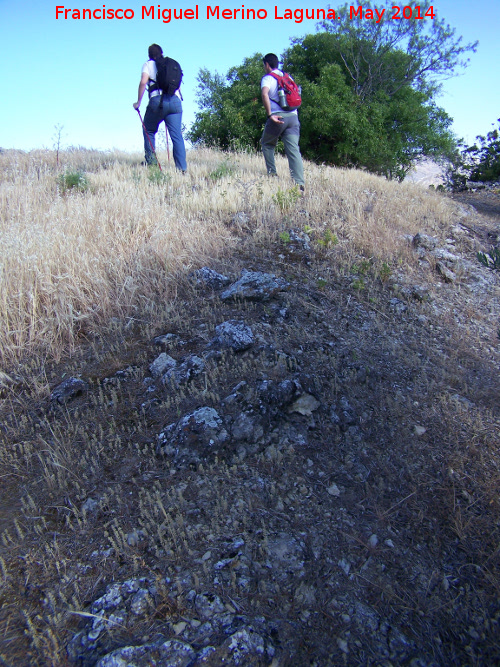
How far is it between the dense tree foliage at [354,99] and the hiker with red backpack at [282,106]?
24.0 feet

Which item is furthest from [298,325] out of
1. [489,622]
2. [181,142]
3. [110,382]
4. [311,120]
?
[311,120]

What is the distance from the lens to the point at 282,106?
6.32 metres

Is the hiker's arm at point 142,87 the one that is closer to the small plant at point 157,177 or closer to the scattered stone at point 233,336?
the small plant at point 157,177

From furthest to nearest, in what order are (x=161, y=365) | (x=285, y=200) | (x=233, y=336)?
1. (x=285, y=200)
2. (x=233, y=336)
3. (x=161, y=365)

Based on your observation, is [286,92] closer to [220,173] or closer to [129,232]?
[220,173]

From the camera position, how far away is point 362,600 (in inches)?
70.7

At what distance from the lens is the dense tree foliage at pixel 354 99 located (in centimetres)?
1420

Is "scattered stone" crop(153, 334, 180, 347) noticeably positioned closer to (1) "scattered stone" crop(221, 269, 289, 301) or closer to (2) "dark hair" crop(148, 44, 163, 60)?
(1) "scattered stone" crop(221, 269, 289, 301)

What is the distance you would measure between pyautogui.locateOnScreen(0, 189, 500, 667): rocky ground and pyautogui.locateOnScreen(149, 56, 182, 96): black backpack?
186 inches

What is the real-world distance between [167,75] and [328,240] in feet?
13.5

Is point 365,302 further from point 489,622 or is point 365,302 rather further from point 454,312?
point 489,622

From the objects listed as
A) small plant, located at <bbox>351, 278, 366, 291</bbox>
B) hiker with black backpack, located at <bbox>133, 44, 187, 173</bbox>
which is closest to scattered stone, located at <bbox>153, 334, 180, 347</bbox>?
small plant, located at <bbox>351, 278, 366, 291</bbox>

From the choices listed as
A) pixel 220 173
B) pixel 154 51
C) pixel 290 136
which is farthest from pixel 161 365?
pixel 154 51

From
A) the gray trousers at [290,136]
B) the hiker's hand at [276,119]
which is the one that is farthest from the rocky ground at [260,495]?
the hiker's hand at [276,119]
